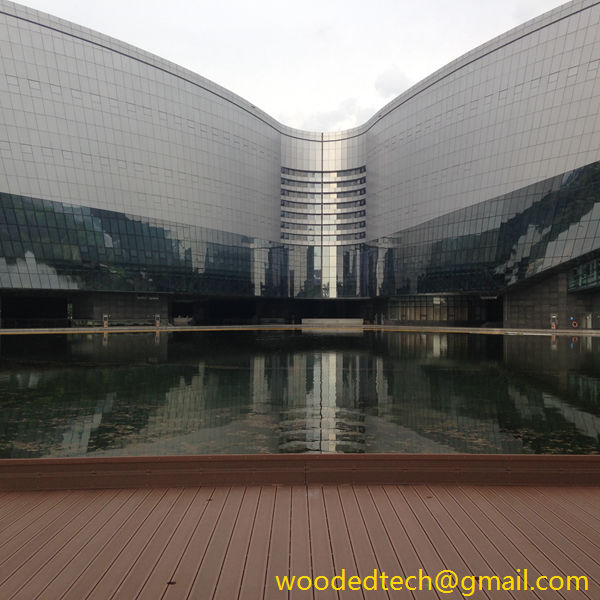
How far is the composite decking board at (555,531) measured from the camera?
17.1ft

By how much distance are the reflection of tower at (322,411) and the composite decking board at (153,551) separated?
15.7 ft

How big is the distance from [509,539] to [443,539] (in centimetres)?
78

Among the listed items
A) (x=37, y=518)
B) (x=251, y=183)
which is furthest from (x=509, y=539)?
(x=251, y=183)

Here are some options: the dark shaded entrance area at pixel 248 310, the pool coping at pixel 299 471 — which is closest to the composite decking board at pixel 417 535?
the pool coping at pixel 299 471

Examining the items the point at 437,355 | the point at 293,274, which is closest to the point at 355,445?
the point at 437,355

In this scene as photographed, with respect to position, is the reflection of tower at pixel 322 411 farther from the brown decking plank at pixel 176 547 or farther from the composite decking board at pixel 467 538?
the composite decking board at pixel 467 538

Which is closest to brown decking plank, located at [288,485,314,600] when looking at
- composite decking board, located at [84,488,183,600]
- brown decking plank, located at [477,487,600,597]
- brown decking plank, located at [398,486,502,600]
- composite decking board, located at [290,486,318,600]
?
composite decking board, located at [290,486,318,600]

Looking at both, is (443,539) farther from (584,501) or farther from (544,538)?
(584,501)

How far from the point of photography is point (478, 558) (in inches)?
210

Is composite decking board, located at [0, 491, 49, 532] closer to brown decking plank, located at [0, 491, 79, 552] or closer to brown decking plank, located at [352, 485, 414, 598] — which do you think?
brown decking plank, located at [0, 491, 79, 552]

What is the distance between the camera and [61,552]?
17.9ft

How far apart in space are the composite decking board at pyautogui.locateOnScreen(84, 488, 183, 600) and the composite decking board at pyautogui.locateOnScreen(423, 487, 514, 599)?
3432 mm

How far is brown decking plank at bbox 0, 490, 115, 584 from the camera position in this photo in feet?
17.1

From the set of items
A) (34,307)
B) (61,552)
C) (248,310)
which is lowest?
(61,552)
